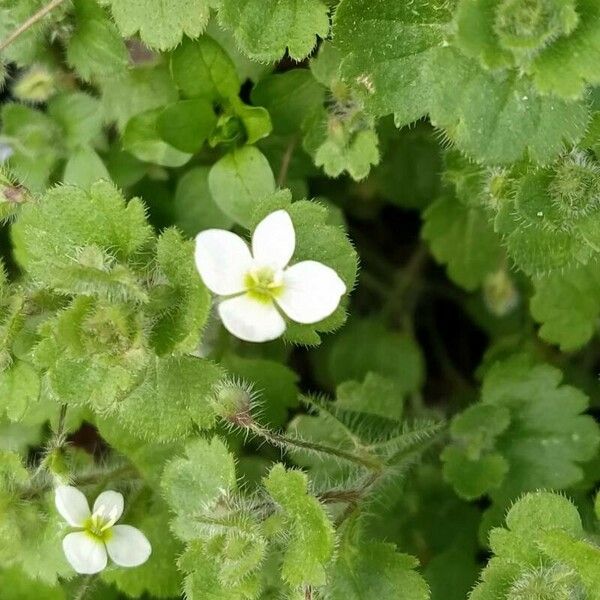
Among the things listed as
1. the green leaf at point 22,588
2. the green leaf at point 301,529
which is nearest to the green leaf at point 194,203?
the green leaf at point 301,529

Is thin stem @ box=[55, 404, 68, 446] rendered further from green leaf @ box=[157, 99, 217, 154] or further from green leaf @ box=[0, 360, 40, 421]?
green leaf @ box=[157, 99, 217, 154]

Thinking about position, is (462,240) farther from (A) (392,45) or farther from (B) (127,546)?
(B) (127,546)

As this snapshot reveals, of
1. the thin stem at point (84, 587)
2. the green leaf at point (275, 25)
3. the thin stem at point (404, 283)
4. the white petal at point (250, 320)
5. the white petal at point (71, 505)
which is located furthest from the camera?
the thin stem at point (404, 283)

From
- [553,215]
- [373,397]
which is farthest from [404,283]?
[553,215]

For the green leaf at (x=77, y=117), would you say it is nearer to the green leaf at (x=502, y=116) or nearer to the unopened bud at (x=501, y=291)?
the green leaf at (x=502, y=116)

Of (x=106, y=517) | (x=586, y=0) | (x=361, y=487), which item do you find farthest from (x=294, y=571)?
(x=586, y=0)

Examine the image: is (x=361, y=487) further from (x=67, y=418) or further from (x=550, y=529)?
(x=67, y=418)

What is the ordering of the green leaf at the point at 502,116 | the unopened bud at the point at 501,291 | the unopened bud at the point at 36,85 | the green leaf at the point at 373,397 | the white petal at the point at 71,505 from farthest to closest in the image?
the unopened bud at the point at 501,291, the green leaf at the point at 373,397, the unopened bud at the point at 36,85, the white petal at the point at 71,505, the green leaf at the point at 502,116
